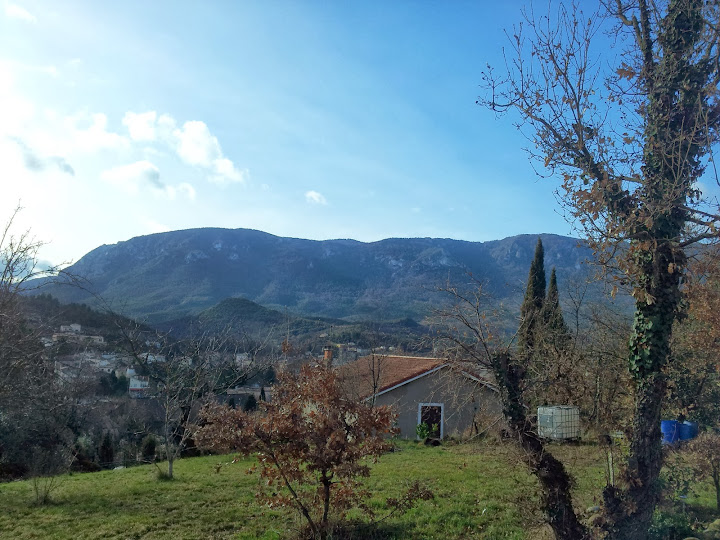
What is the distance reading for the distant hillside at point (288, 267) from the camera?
7269 cm

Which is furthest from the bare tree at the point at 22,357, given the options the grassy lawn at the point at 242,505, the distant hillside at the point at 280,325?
the distant hillside at the point at 280,325

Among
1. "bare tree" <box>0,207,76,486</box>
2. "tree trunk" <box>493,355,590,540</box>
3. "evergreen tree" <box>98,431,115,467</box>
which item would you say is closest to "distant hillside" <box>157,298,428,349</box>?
"evergreen tree" <box>98,431,115,467</box>

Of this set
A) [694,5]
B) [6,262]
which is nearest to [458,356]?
[694,5]

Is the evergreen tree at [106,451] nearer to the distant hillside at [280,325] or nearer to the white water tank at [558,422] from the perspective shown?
the distant hillside at [280,325]

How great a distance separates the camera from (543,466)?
18.2 ft

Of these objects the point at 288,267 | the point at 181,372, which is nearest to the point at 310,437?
the point at 181,372

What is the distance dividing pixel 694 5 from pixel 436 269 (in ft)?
305

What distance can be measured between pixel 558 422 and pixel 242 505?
5.50 m

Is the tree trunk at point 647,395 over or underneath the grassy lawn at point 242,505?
over

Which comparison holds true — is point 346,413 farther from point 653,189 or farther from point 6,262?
point 6,262

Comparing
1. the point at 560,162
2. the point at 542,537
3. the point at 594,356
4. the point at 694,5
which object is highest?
the point at 694,5

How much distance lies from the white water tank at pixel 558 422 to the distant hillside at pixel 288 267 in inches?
2113

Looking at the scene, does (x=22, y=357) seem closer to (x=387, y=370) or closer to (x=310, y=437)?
(x=310, y=437)

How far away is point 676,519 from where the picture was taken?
6.09 m
